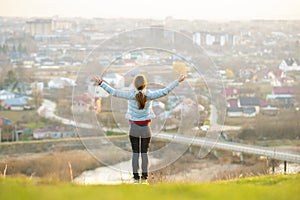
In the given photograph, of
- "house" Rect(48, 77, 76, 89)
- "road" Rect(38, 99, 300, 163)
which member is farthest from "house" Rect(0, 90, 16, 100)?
"house" Rect(48, 77, 76, 89)

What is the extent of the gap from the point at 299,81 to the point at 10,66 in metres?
14.6

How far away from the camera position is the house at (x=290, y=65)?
103 feet

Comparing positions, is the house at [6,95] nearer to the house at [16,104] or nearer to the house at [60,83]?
the house at [16,104]

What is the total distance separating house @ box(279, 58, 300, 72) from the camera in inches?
1241

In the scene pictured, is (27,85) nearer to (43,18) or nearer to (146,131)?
(43,18)

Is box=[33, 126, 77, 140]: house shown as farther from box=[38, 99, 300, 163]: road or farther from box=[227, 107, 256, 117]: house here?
box=[227, 107, 256, 117]: house

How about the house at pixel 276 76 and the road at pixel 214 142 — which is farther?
the house at pixel 276 76

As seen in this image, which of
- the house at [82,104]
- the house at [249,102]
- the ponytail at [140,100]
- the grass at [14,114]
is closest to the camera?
the ponytail at [140,100]

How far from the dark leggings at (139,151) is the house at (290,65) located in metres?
27.9

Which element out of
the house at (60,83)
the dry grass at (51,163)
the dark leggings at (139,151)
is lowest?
the dry grass at (51,163)

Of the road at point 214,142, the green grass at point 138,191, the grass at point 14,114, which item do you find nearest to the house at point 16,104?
the grass at point 14,114

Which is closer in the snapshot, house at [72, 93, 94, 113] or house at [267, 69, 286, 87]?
house at [72, 93, 94, 113]

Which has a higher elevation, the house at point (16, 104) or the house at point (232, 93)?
the house at point (232, 93)

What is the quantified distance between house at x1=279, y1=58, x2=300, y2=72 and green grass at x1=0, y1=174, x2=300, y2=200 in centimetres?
2868
